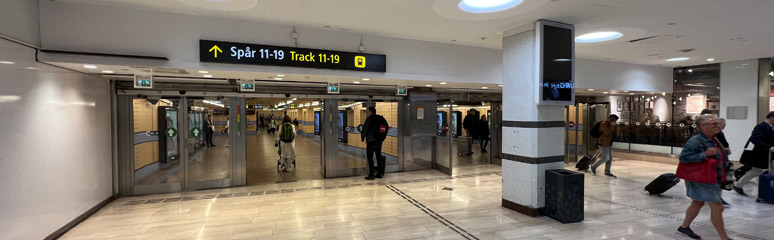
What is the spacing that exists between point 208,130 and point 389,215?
4.37 m

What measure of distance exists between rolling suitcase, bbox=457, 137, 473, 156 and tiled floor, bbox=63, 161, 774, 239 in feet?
16.8

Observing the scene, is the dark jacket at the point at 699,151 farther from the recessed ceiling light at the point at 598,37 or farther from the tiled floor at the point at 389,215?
the recessed ceiling light at the point at 598,37

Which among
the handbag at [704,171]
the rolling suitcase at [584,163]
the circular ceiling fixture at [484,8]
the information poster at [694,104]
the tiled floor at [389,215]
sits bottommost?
the tiled floor at [389,215]

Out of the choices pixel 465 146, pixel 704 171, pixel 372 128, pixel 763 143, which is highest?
pixel 372 128

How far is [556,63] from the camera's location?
4656 millimetres

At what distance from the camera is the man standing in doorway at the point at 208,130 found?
22.1ft

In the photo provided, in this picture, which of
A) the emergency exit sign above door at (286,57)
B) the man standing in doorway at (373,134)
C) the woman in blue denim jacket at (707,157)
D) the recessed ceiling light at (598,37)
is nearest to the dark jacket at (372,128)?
the man standing in doorway at (373,134)

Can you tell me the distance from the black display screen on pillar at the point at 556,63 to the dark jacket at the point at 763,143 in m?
3.52

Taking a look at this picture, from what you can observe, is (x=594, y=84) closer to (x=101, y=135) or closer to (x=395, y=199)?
(x=395, y=199)

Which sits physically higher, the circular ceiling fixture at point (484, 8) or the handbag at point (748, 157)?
the circular ceiling fixture at point (484, 8)

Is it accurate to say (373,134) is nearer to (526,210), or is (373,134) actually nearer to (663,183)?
(526,210)

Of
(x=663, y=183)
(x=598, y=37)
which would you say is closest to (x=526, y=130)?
(x=598, y=37)

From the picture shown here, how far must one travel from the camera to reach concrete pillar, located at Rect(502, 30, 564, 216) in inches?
180

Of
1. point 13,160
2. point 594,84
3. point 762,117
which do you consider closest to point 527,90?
point 594,84
